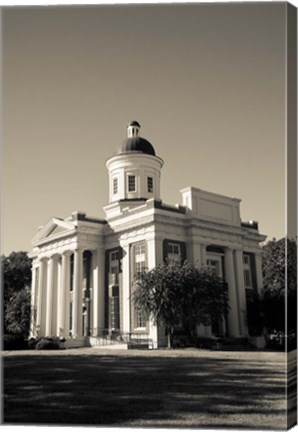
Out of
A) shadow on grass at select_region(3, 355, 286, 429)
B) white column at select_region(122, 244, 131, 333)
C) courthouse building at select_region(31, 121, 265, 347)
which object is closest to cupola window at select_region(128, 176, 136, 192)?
courthouse building at select_region(31, 121, 265, 347)

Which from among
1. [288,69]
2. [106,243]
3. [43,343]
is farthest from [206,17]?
[43,343]

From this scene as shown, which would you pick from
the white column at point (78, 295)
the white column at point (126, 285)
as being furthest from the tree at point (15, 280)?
the white column at point (126, 285)

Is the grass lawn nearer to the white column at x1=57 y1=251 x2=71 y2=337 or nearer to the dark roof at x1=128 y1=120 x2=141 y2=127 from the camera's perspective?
the white column at x1=57 y1=251 x2=71 y2=337

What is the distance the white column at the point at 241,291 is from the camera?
14.6 meters

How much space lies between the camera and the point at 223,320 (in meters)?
15.4

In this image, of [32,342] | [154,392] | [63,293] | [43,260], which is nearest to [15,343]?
[32,342]

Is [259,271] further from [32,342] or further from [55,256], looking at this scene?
[55,256]

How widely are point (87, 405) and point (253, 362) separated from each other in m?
3.76

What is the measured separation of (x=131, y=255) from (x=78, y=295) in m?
2.60

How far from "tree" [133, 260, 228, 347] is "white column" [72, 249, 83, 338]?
6.26 feet

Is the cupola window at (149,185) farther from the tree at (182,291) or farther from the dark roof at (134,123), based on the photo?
the dark roof at (134,123)

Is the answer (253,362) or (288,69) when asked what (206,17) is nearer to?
(288,69)

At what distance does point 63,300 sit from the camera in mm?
19766

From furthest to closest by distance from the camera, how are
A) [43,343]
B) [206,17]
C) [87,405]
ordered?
1. [43,343]
2. [206,17]
3. [87,405]
